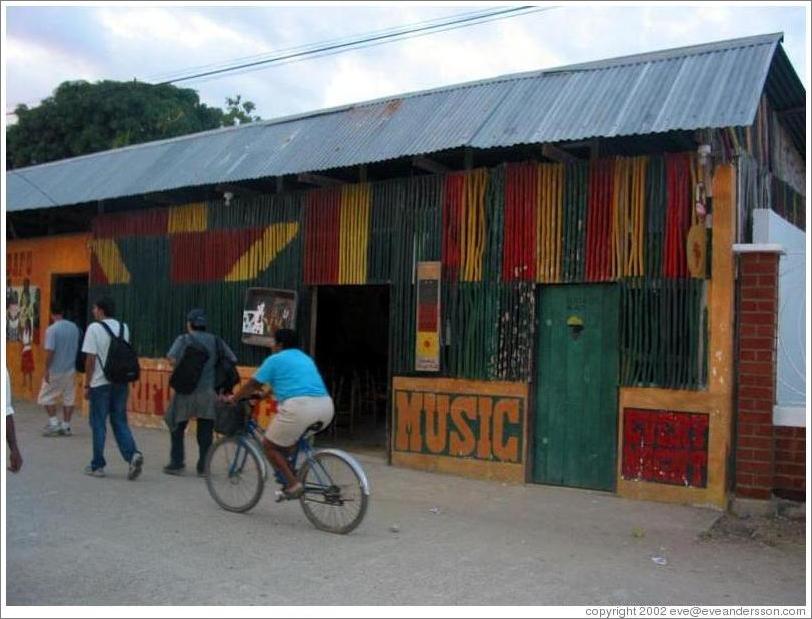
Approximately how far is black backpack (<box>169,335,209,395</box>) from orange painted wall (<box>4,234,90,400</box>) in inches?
247

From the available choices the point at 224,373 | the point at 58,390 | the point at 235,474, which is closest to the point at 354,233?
the point at 224,373

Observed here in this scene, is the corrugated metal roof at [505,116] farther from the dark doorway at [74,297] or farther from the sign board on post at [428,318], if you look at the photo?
the dark doorway at [74,297]

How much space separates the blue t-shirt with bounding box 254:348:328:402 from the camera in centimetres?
643

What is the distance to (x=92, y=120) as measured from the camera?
2714 centimetres

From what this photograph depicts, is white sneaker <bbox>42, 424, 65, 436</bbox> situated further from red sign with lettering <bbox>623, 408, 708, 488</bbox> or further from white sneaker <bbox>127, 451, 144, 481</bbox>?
red sign with lettering <bbox>623, 408, 708, 488</bbox>

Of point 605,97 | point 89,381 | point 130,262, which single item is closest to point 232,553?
point 89,381

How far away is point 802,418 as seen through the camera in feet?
24.6

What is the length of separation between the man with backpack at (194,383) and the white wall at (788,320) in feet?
17.8

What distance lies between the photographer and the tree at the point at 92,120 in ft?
88.0

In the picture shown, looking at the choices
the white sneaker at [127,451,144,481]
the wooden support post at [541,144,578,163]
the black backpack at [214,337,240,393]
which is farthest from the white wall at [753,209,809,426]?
the white sneaker at [127,451,144,481]

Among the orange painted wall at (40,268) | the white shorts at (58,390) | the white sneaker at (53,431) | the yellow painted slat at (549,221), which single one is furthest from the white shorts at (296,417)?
the orange painted wall at (40,268)

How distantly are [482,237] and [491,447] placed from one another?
2.27 m

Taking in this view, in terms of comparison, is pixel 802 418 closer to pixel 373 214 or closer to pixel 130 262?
pixel 373 214

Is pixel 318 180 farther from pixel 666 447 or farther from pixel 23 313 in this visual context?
pixel 23 313
